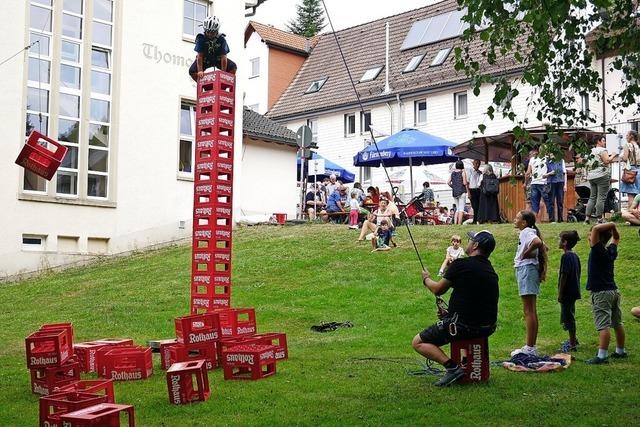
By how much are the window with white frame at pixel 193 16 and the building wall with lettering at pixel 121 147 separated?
32cm

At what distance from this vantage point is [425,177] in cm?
3703

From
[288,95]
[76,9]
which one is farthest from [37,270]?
[288,95]

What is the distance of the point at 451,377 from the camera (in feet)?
30.3

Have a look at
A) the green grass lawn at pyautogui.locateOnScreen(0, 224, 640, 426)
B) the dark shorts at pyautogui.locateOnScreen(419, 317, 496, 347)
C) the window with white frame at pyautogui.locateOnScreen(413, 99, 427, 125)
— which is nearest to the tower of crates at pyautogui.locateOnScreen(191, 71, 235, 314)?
the green grass lawn at pyautogui.locateOnScreen(0, 224, 640, 426)

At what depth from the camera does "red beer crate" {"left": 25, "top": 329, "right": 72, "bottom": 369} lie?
9555 millimetres

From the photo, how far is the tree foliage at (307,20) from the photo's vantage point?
3241 inches

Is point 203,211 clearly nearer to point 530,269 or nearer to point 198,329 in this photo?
point 198,329

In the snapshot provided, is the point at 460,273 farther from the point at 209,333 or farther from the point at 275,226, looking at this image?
the point at 275,226

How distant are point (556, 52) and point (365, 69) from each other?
3735 cm

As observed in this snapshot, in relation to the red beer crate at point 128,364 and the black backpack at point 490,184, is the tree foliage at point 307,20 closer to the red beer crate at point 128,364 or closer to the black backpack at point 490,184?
the black backpack at point 490,184

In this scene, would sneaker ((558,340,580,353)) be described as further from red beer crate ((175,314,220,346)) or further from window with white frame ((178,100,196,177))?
window with white frame ((178,100,196,177))

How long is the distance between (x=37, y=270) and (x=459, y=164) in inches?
450

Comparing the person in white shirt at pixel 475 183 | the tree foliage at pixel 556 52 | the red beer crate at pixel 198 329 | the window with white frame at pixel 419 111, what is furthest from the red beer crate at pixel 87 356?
the window with white frame at pixel 419 111

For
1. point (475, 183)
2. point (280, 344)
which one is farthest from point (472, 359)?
point (475, 183)
